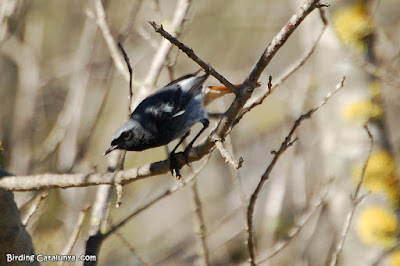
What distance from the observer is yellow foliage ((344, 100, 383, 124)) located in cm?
376

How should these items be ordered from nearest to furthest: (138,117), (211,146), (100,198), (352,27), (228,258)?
(211,146) → (100,198) → (138,117) → (352,27) → (228,258)

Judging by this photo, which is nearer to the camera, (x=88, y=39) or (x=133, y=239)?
(x=88, y=39)

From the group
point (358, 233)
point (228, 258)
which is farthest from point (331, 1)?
point (228, 258)

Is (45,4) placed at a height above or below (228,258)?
above

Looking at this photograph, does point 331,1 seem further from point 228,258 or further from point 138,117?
point 228,258

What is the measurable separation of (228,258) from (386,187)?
6.16 ft

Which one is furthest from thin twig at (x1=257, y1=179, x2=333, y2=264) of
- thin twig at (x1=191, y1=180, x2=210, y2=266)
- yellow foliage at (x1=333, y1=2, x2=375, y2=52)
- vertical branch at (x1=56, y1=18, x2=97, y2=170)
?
vertical branch at (x1=56, y1=18, x2=97, y2=170)

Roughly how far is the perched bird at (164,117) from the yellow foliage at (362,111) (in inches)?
41.8

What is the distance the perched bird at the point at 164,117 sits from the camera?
3326mm

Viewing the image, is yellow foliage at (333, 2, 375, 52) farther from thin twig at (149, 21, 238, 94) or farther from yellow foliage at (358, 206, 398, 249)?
thin twig at (149, 21, 238, 94)

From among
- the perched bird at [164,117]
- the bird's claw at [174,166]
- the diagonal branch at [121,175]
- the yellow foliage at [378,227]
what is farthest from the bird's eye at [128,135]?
the yellow foliage at [378,227]

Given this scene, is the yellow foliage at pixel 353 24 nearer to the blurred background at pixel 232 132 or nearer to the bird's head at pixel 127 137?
the blurred background at pixel 232 132

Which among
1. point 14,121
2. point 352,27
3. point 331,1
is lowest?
point 352,27

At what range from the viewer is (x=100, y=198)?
3137mm
